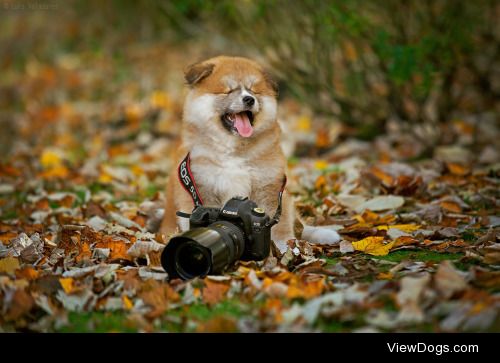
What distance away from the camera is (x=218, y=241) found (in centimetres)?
338

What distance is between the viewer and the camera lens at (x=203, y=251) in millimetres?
3338

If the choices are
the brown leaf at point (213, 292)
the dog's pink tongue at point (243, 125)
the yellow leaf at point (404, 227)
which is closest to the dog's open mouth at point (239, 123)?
the dog's pink tongue at point (243, 125)

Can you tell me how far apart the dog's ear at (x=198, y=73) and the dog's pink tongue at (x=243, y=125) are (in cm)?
33

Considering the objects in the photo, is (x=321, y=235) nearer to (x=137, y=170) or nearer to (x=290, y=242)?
(x=290, y=242)

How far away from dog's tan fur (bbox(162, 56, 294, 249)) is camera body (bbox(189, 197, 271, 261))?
0.46m

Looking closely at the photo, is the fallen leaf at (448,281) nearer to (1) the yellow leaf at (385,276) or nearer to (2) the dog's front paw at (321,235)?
(1) the yellow leaf at (385,276)

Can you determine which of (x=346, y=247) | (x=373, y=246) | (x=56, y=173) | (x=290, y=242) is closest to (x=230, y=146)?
(x=290, y=242)

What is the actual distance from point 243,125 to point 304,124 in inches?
192

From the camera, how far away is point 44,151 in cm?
878

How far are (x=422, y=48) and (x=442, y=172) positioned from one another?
120 cm
